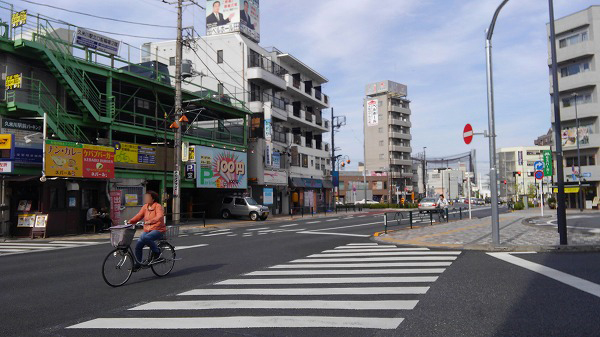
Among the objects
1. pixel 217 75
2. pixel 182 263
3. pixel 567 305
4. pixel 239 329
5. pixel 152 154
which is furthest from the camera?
pixel 217 75

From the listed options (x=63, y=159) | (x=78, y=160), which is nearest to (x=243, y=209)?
(x=78, y=160)

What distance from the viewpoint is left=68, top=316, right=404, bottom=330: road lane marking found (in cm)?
530

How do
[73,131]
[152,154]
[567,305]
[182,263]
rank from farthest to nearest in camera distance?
[152,154] → [73,131] → [182,263] → [567,305]

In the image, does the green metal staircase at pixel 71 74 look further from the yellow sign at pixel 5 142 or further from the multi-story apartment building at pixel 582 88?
the multi-story apartment building at pixel 582 88

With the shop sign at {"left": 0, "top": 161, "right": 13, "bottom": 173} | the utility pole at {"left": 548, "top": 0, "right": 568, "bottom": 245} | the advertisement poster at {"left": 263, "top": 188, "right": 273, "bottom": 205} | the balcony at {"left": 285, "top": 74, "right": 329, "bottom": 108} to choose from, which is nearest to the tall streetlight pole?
the utility pole at {"left": 548, "top": 0, "right": 568, "bottom": 245}

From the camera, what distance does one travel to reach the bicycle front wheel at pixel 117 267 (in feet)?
26.0

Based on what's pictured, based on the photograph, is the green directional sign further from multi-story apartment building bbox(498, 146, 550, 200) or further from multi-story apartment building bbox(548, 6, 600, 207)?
multi-story apartment building bbox(498, 146, 550, 200)

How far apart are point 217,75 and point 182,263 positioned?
33.5 meters

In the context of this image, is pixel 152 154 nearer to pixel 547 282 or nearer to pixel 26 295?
pixel 26 295

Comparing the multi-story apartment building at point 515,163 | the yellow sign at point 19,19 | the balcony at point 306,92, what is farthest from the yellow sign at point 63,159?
the multi-story apartment building at point 515,163

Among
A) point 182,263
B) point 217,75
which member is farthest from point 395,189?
point 182,263

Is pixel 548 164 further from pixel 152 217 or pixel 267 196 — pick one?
pixel 152 217

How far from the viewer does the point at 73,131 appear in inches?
891

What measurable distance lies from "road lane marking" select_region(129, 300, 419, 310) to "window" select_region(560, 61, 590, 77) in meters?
51.6
